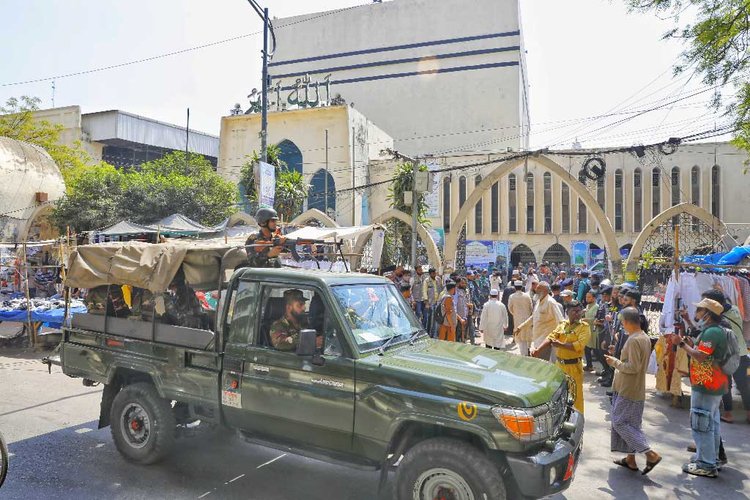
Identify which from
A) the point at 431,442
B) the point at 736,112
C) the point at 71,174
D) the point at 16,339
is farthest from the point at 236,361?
the point at 71,174

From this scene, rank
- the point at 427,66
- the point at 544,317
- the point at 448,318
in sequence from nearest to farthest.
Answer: the point at 544,317 → the point at 448,318 → the point at 427,66

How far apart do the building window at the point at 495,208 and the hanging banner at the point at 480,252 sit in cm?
122

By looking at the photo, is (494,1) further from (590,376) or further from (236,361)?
(236,361)

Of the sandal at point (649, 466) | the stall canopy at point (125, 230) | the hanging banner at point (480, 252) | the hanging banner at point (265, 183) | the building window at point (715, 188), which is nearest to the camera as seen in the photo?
the sandal at point (649, 466)

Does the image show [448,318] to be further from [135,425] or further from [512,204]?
[512,204]

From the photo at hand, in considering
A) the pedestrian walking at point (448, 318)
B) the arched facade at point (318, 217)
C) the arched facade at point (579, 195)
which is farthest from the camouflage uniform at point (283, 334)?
the arched facade at point (318, 217)

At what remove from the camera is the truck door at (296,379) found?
420cm

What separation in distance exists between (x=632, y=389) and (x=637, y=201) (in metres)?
34.6

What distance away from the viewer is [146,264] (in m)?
5.43

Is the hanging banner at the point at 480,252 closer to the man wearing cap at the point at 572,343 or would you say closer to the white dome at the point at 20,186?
the white dome at the point at 20,186

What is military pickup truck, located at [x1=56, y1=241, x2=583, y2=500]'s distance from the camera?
147 inches

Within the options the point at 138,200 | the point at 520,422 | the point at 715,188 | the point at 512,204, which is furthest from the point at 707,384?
the point at 715,188

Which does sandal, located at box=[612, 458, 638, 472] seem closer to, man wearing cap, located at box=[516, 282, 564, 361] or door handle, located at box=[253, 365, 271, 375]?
man wearing cap, located at box=[516, 282, 564, 361]

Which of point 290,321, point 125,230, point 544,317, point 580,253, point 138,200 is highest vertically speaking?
point 138,200
